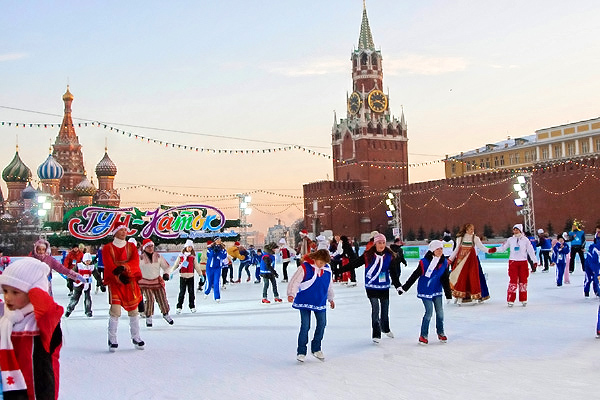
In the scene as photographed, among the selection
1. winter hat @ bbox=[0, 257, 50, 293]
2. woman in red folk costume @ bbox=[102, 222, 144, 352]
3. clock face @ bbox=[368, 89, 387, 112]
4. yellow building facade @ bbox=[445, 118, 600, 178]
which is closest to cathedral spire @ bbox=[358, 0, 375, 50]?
clock face @ bbox=[368, 89, 387, 112]

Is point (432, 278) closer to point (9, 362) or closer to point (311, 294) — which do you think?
point (311, 294)

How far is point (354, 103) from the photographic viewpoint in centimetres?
6378

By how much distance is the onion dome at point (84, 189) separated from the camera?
6025 centimetres

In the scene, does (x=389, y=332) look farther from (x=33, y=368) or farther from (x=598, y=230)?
(x=33, y=368)

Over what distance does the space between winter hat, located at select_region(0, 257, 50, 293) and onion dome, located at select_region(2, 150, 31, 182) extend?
62257 mm

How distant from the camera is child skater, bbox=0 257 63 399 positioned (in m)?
3.02

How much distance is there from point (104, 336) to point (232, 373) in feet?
10.1

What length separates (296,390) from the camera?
15.3ft

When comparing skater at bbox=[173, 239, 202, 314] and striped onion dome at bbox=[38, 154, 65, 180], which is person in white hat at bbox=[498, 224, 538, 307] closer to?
skater at bbox=[173, 239, 202, 314]

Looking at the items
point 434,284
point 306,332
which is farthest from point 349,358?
point 434,284

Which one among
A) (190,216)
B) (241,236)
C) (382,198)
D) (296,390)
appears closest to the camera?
(296,390)

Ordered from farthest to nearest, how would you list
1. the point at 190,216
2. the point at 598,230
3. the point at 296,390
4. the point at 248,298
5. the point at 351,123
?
the point at 351,123 < the point at 190,216 < the point at 248,298 < the point at 598,230 < the point at 296,390

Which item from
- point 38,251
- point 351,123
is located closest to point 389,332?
point 38,251

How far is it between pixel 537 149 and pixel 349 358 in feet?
160
